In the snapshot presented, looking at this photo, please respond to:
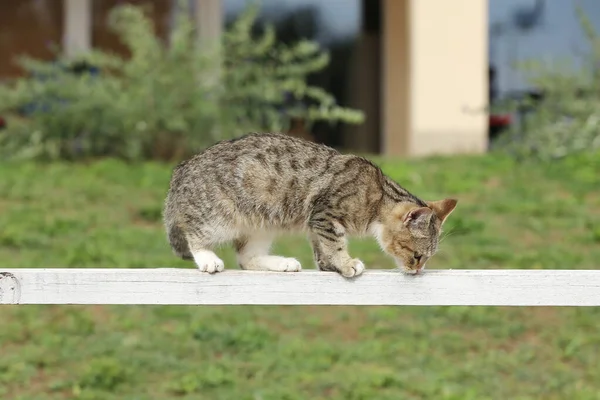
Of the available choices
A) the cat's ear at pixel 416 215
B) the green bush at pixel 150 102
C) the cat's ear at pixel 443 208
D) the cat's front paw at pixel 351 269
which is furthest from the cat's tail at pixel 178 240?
the green bush at pixel 150 102

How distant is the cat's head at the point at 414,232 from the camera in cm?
382

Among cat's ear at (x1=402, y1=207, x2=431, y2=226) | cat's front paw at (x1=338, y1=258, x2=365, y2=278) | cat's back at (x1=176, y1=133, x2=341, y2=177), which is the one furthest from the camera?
cat's back at (x1=176, y1=133, x2=341, y2=177)

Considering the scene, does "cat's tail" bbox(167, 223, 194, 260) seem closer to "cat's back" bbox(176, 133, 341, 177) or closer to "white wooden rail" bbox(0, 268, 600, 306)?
"cat's back" bbox(176, 133, 341, 177)

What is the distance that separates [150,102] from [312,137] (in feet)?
15.0

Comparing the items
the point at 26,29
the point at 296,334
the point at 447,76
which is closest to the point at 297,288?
the point at 296,334

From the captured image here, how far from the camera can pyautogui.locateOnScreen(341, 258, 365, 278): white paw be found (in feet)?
11.7

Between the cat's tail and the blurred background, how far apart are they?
1388 mm

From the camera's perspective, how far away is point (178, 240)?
4191mm

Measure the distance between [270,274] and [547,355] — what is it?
9.65 feet

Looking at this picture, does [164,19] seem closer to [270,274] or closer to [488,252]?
[488,252]

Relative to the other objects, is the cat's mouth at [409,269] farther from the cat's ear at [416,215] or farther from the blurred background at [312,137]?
the blurred background at [312,137]

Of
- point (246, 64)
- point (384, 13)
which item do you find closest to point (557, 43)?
point (384, 13)

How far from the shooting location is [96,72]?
1214cm

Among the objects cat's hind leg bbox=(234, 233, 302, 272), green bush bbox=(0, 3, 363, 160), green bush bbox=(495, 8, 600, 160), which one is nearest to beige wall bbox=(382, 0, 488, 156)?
green bush bbox=(495, 8, 600, 160)
